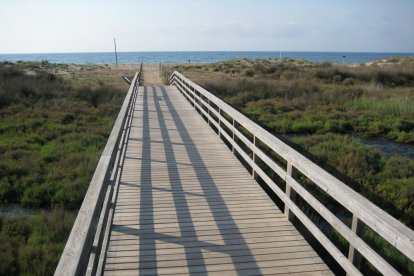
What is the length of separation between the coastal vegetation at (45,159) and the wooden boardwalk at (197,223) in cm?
126

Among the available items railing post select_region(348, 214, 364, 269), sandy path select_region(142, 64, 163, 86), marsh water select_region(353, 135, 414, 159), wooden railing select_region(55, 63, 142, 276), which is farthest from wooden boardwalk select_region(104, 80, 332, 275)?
sandy path select_region(142, 64, 163, 86)

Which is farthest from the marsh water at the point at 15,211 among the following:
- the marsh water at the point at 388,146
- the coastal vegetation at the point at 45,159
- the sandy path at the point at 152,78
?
the sandy path at the point at 152,78

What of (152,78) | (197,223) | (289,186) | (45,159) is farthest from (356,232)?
(152,78)

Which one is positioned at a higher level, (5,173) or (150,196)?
(150,196)

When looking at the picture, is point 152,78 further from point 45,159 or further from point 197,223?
point 197,223

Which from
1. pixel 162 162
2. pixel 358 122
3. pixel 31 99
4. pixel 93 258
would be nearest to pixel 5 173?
pixel 162 162

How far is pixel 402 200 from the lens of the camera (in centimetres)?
766

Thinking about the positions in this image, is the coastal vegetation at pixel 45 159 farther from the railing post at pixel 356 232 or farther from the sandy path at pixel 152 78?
the sandy path at pixel 152 78

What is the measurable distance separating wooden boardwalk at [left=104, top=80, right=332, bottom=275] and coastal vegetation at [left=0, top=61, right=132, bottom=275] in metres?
1.26

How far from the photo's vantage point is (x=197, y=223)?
4.95m

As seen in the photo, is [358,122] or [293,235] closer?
[293,235]

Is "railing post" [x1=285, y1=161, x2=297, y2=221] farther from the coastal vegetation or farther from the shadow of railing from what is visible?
the coastal vegetation

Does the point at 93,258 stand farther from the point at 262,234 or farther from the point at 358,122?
the point at 358,122

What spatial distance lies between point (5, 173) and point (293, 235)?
23.1 ft
